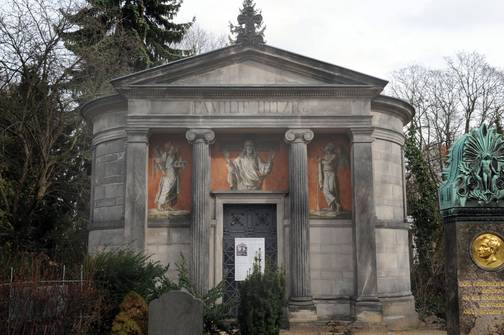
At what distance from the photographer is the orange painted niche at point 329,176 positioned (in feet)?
53.4

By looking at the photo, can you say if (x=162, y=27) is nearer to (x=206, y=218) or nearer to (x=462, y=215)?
(x=206, y=218)

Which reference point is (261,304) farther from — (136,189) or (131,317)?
(136,189)

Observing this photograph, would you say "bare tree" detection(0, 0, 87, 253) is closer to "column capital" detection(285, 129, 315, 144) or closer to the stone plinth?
"column capital" detection(285, 129, 315, 144)

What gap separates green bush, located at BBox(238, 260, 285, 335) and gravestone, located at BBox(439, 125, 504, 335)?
3.25 meters

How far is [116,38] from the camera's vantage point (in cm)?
2194

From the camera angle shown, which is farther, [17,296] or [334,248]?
[334,248]

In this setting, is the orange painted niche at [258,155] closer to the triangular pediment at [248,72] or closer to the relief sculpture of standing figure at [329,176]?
the relief sculpture of standing figure at [329,176]

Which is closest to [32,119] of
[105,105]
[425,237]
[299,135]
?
[105,105]

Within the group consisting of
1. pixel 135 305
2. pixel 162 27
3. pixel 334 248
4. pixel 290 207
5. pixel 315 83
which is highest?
pixel 162 27

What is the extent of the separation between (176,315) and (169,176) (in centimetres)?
762

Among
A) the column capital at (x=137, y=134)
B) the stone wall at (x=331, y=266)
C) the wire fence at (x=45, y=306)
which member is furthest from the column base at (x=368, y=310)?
the wire fence at (x=45, y=306)

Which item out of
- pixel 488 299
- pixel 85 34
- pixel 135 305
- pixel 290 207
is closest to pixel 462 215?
pixel 488 299

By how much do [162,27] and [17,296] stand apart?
23049mm

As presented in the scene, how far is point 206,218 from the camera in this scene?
1569cm
